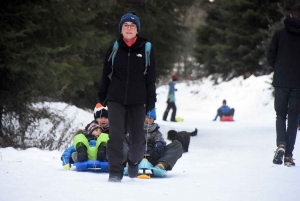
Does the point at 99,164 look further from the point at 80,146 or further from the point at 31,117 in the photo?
the point at 31,117

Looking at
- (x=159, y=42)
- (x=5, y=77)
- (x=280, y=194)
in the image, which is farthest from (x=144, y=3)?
(x=280, y=194)

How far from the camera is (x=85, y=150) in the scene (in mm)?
8172

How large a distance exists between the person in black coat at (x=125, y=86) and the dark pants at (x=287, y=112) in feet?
8.99

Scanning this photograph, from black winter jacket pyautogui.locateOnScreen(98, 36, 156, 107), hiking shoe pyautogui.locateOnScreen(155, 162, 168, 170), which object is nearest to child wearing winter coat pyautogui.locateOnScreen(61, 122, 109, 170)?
hiking shoe pyautogui.locateOnScreen(155, 162, 168, 170)

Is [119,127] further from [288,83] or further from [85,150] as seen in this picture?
[288,83]

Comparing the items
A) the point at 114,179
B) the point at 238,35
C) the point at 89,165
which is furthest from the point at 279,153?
the point at 238,35

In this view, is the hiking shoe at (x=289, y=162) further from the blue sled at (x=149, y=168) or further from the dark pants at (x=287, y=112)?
the blue sled at (x=149, y=168)

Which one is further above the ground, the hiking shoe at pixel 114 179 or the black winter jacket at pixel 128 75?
the black winter jacket at pixel 128 75

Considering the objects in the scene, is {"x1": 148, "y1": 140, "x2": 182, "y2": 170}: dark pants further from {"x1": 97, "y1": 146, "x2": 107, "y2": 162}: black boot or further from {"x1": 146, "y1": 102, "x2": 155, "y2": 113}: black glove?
{"x1": 146, "y1": 102, "x2": 155, "y2": 113}: black glove

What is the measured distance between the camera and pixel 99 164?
8.19 metres

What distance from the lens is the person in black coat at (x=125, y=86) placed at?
685 cm

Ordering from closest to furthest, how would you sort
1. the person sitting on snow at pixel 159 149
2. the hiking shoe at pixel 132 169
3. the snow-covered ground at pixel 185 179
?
the snow-covered ground at pixel 185 179 → the hiking shoe at pixel 132 169 → the person sitting on snow at pixel 159 149

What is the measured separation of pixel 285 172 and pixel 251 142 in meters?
6.60

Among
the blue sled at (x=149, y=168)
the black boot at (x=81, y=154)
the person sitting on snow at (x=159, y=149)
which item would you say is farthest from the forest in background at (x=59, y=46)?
the blue sled at (x=149, y=168)
